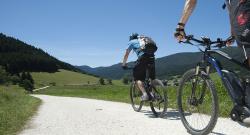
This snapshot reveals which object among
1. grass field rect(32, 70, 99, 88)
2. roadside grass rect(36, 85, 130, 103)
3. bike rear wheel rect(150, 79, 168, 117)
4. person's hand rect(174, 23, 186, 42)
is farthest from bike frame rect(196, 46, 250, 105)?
grass field rect(32, 70, 99, 88)

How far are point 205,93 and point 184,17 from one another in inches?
46.4

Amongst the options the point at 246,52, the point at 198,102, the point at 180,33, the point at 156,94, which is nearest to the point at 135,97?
the point at 156,94

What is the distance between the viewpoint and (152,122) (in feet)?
27.5

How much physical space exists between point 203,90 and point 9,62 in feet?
606

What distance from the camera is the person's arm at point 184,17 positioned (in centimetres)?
505

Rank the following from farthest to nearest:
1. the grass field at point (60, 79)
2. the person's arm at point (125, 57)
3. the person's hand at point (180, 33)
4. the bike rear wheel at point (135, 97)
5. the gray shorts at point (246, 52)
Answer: the grass field at point (60, 79) → the bike rear wheel at point (135, 97) → the person's arm at point (125, 57) → the person's hand at point (180, 33) → the gray shorts at point (246, 52)

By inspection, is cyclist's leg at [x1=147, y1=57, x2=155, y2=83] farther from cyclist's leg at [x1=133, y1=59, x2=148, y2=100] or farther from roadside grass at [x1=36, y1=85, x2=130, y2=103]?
roadside grass at [x1=36, y1=85, x2=130, y2=103]

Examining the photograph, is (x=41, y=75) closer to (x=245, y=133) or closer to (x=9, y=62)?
(x=9, y=62)

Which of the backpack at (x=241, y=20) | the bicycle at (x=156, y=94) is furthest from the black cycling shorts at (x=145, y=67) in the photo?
the backpack at (x=241, y=20)

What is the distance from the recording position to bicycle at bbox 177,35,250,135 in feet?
15.0

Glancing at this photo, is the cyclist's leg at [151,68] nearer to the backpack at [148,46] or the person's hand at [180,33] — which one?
the backpack at [148,46]

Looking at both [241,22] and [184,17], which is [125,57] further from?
[241,22]

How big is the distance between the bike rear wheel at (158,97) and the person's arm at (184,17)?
457 centimetres

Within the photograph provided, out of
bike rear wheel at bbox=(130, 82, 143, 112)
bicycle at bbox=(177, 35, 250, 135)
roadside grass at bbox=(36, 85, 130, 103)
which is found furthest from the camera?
roadside grass at bbox=(36, 85, 130, 103)
